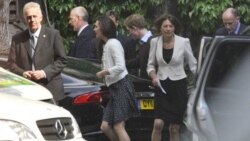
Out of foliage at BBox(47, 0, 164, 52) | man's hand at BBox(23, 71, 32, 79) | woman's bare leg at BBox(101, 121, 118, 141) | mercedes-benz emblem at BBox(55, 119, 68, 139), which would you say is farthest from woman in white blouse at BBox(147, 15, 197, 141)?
foliage at BBox(47, 0, 164, 52)

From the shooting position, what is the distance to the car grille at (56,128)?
20.3 ft

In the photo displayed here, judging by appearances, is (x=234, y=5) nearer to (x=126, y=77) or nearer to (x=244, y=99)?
(x=126, y=77)

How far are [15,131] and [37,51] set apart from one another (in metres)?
2.67

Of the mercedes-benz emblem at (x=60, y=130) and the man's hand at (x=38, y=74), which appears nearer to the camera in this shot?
the mercedes-benz emblem at (x=60, y=130)

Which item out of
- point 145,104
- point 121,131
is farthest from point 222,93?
point 145,104

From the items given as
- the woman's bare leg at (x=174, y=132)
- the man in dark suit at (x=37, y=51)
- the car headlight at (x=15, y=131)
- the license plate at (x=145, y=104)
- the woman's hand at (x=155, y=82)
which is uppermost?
the man in dark suit at (x=37, y=51)

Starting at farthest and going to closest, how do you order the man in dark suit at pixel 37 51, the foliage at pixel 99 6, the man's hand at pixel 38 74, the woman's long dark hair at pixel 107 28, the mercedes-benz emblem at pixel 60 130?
the foliage at pixel 99 6 → the woman's long dark hair at pixel 107 28 → the man in dark suit at pixel 37 51 → the man's hand at pixel 38 74 → the mercedes-benz emblem at pixel 60 130

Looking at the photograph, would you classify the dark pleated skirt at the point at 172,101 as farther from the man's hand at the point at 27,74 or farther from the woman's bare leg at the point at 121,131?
the man's hand at the point at 27,74

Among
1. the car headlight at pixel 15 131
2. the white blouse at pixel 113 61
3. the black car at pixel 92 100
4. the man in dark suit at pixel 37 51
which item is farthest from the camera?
the black car at pixel 92 100

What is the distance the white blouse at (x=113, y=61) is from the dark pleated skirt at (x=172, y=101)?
0.52 metres

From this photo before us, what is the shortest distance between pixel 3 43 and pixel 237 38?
879 cm

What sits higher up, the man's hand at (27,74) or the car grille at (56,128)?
the man's hand at (27,74)

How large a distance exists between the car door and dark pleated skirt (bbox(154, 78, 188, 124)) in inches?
94.0

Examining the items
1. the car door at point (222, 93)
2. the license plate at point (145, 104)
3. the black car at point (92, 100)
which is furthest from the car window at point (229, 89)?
the license plate at point (145, 104)
